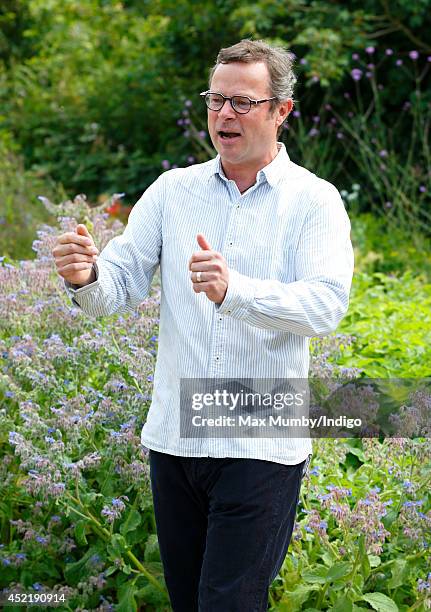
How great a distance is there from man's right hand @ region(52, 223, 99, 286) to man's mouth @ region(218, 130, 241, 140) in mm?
429

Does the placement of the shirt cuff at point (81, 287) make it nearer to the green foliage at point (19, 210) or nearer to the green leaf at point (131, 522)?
the green leaf at point (131, 522)

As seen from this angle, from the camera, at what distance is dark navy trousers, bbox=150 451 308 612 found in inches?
96.9

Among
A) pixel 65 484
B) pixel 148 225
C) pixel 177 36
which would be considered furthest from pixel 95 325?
pixel 177 36

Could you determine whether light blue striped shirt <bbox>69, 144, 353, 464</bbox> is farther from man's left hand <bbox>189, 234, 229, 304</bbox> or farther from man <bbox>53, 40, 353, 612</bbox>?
man's left hand <bbox>189, 234, 229, 304</bbox>

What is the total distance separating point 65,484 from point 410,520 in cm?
102

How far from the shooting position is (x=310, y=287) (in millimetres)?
2334

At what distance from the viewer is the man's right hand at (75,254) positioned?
2.38m

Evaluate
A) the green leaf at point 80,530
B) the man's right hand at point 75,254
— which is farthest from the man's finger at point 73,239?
A: the green leaf at point 80,530

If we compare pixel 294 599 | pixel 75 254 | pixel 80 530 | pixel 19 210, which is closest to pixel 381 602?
pixel 294 599

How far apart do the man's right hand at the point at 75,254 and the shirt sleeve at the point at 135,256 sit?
137 millimetres

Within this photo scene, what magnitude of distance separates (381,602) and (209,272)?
4.19ft

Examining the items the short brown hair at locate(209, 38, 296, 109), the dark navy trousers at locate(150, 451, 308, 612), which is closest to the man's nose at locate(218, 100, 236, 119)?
the short brown hair at locate(209, 38, 296, 109)

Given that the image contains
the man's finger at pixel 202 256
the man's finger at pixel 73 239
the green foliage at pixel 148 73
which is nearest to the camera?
the man's finger at pixel 202 256

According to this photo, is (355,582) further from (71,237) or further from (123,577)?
(71,237)
